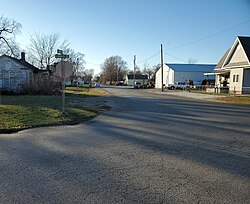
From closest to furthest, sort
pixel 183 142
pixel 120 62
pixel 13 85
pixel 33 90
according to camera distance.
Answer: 1. pixel 183 142
2. pixel 33 90
3. pixel 13 85
4. pixel 120 62

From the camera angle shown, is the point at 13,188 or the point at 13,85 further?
the point at 13,85

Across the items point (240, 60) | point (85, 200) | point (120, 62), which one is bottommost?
point (85, 200)

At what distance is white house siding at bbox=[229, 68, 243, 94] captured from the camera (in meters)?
30.4

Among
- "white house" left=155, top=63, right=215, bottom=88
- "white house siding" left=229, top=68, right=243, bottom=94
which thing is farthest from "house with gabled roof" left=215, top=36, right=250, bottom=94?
"white house" left=155, top=63, right=215, bottom=88

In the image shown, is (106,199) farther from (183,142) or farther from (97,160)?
(183,142)

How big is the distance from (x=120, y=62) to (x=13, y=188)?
382 feet

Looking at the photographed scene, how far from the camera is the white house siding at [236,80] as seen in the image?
3044cm

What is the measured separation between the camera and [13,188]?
3727mm

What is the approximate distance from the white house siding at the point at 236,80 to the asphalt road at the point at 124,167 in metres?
25.2

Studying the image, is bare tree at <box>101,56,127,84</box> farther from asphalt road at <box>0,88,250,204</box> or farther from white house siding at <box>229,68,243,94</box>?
asphalt road at <box>0,88,250,204</box>

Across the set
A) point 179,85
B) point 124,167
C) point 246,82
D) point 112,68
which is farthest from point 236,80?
point 112,68

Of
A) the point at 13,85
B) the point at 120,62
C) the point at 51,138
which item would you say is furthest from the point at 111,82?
the point at 51,138

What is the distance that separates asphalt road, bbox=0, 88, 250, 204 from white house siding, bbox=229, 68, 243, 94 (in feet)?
82.6

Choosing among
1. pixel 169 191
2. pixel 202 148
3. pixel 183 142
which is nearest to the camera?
pixel 169 191
